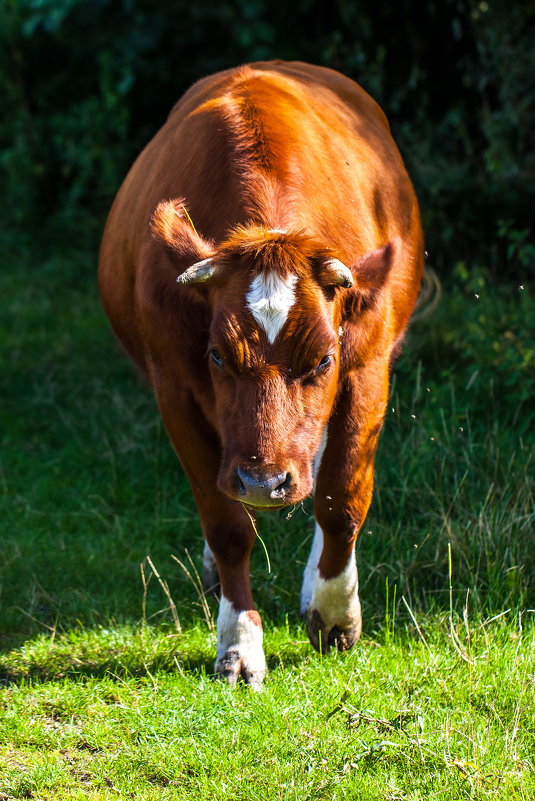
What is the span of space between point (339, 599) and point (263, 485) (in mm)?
912

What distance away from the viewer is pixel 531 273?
7.01 m

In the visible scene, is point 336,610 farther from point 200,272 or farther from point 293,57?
point 293,57

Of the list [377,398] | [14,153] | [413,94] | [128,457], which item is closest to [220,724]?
[377,398]

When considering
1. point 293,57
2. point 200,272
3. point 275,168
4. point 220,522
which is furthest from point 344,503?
point 293,57

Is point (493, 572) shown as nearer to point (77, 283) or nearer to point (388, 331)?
point (388, 331)

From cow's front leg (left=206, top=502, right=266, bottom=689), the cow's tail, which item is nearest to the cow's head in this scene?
cow's front leg (left=206, top=502, right=266, bottom=689)

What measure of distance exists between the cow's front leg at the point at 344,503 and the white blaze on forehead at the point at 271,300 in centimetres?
64

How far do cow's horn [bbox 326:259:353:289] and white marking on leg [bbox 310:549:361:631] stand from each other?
1198 mm

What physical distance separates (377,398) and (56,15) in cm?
554

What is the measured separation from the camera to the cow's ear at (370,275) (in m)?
3.23

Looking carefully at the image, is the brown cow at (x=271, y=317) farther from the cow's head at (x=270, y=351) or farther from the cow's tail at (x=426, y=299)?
the cow's tail at (x=426, y=299)

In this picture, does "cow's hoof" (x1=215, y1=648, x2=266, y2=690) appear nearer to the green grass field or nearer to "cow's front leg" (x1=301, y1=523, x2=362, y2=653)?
the green grass field

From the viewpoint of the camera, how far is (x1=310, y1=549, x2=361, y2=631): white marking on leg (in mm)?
3541

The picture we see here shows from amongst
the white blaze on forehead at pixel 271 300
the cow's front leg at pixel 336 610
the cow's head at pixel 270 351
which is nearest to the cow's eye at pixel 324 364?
the cow's head at pixel 270 351
